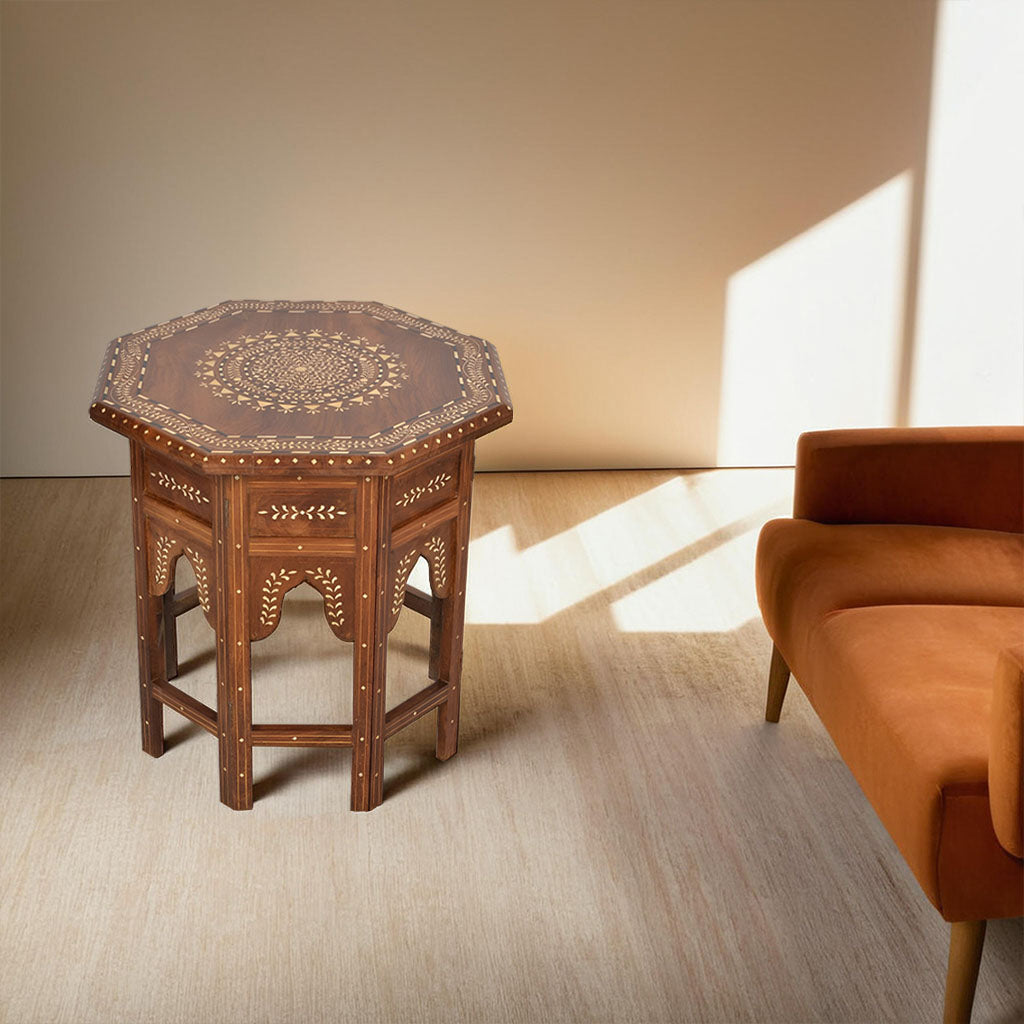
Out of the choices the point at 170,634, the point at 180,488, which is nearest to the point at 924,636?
the point at 180,488

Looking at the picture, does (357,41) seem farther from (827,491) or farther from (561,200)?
(827,491)

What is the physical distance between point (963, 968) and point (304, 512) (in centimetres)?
120

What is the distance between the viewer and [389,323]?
100 inches

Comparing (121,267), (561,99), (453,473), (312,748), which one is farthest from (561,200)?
(312,748)

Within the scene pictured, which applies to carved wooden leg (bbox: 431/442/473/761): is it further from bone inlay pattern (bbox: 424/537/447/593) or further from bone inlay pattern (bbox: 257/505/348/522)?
bone inlay pattern (bbox: 257/505/348/522)

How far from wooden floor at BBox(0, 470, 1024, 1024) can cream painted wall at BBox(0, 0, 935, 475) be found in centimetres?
86

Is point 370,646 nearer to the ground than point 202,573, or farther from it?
nearer to the ground

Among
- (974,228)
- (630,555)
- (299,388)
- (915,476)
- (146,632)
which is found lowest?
(630,555)

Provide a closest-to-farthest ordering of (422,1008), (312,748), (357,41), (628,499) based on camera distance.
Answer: (422,1008)
(312,748)
(357,41)
(628,499)

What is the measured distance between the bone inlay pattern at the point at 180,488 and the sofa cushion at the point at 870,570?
42.0 inches

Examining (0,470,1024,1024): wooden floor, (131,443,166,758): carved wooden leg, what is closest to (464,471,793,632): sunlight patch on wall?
(0,470,1024,1024): wooden floor

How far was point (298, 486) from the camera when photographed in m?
2.05

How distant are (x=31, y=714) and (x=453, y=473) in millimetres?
1035

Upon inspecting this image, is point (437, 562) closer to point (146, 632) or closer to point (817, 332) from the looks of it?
point (146, 632)
